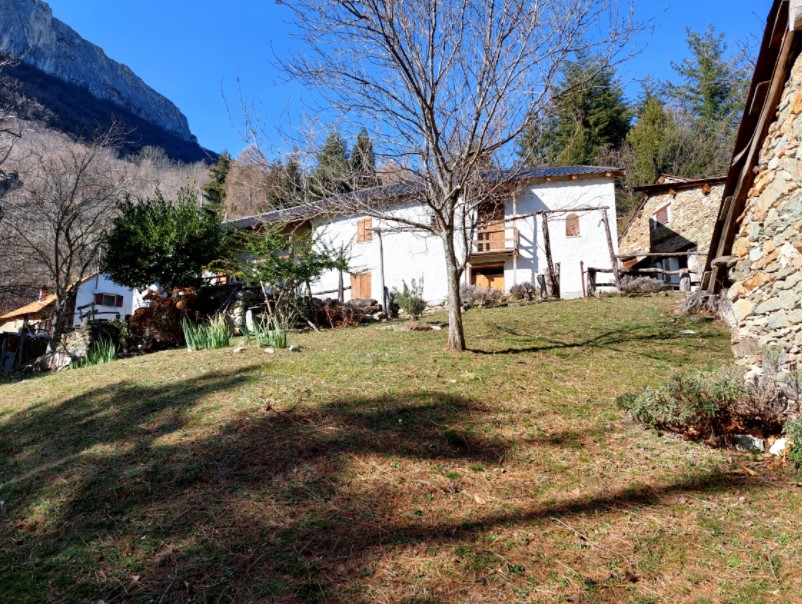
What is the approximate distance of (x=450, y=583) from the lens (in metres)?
2.54

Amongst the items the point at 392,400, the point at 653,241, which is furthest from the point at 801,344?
the point at 653,241

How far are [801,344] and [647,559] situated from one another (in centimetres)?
293

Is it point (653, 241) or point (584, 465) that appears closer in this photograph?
point (584, 465)

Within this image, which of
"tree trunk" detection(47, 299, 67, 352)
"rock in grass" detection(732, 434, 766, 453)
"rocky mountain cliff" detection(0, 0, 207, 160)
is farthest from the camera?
"rocky mountain cliff" detection(0, 0, 207, 160)

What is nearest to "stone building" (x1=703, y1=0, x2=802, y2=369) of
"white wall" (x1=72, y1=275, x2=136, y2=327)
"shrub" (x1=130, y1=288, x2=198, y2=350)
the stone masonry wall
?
"shrub" (x1=130, y1=288, x2=198, y2=350)

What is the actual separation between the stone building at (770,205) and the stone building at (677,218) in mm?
16198

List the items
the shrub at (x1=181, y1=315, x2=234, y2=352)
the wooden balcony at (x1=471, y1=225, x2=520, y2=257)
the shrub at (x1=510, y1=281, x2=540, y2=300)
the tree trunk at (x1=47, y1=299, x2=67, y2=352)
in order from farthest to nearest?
the wooden balcony at (x1=471, y1=225, x2=520, y2=257) → the shrub at (x1=510, y1=281, x2=540, y2=300) → the tree trunk at (x1=47, y1=299, x2=67, y2=352) → the shrub at (x1=181, y1=315, x2=234, y2=352)

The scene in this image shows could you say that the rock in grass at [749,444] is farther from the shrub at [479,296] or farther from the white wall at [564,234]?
the white wall at [564,234]

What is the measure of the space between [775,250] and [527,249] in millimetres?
16601

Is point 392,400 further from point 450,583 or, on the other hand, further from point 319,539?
point 450,583

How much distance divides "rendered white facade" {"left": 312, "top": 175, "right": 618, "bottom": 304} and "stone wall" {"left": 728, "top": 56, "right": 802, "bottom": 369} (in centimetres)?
1419

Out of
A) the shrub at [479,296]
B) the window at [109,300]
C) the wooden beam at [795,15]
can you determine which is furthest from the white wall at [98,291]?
the wooden beam at [795,15]

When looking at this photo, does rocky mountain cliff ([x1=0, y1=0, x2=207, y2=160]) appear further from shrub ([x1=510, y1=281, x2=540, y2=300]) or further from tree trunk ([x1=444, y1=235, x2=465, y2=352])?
tree trunk ([x1=444, y1=235, x2=465, y2=352])

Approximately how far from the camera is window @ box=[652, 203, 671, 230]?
22.6 metres
